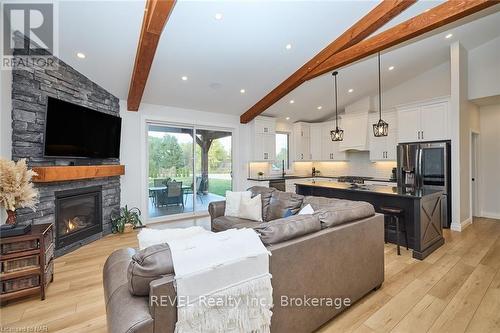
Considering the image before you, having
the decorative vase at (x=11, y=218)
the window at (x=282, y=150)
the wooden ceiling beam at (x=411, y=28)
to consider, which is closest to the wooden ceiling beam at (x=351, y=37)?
the wooden ceiling beam at (x=411, y=28)

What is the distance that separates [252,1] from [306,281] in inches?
127

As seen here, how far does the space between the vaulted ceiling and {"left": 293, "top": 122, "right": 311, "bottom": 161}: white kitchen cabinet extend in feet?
7.12

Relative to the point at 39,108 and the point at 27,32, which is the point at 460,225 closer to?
the point at 39,108

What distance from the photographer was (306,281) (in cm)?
173

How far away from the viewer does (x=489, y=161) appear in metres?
5.23

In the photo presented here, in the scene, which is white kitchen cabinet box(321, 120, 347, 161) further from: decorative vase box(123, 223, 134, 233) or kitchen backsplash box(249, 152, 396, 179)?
decorative vase box(123, 223, 134, 233)

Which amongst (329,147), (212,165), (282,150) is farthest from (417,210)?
(282,150)

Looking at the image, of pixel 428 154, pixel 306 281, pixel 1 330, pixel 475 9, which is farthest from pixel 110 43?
pixel 428 154

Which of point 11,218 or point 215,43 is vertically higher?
point 215,43

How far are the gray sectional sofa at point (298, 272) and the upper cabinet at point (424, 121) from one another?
144 inches

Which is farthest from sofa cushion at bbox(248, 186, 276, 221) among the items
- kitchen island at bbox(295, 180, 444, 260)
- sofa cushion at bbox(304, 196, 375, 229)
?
sofa cushion at bbox(304, 196, 375, 229)

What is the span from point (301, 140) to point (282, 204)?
14.5ft

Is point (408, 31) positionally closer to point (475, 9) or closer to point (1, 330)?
point (475, 9)

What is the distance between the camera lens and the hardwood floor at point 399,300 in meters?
1.95
